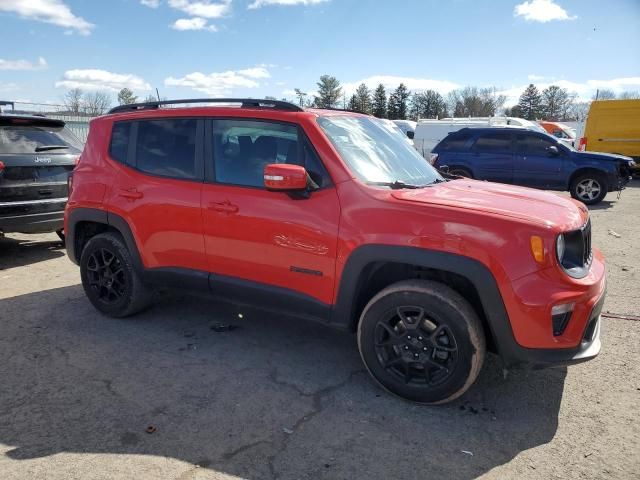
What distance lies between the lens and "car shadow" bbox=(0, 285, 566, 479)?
8.48ft

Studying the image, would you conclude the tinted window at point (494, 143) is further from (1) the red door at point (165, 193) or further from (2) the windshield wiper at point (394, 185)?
(1) the red door at point (165, 193)

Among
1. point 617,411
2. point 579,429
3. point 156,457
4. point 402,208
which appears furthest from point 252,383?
point 617,411

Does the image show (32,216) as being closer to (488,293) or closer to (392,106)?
(488,293)

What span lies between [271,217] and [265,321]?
4.49 ft

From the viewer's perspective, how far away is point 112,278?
4.36m

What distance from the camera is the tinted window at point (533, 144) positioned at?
11594 millimetres

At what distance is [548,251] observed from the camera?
2627 mm

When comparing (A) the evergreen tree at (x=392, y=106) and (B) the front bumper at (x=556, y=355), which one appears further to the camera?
(A) the evergreen tree at (x=392, y=106)

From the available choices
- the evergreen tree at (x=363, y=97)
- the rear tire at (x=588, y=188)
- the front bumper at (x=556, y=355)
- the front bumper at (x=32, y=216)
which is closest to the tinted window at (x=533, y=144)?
the rear tire at (x=588, y=188)

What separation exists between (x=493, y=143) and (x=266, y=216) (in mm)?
10040

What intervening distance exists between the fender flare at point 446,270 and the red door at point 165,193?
130 cm

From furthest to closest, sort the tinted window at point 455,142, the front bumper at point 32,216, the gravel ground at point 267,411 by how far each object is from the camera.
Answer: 1. the tinted window at point 455,142
2. the front bumper at point 32,216
3. the gravel ground at point 267,411

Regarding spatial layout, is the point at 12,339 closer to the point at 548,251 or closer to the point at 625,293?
the point at 548,251

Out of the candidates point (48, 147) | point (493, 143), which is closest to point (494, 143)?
point (493, 143)
